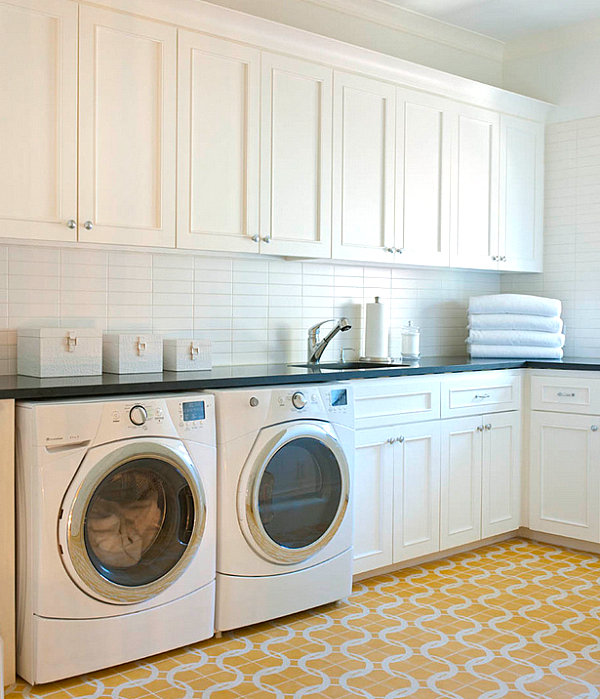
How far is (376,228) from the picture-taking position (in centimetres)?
381

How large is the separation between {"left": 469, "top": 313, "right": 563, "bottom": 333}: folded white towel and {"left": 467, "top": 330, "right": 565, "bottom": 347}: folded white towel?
21 millimetres

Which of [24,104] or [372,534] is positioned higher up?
[24,104]

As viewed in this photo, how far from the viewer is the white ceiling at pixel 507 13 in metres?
4.15

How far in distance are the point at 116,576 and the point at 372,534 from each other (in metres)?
1.22

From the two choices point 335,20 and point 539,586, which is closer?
point 539,586

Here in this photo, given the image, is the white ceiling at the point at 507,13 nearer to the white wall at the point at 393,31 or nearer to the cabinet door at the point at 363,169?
the white wall at the point at 393,31

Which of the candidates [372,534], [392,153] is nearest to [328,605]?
[372,534]

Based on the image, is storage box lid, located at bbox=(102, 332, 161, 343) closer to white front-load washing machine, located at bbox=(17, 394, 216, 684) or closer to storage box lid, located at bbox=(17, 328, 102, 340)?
storage box lid, located at bbox=(17, 328, 102, 340)

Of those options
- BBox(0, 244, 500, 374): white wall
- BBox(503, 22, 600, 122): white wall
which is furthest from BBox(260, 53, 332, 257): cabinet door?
BBox(503, 22, 600, 122): white wall

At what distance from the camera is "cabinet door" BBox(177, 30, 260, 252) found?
3.12 m

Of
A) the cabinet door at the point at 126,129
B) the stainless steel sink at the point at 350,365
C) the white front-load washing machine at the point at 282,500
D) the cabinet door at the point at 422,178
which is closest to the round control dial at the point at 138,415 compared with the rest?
the white front-load washing machine at the point at 282,500

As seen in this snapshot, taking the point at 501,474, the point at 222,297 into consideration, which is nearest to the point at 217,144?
the point at 222,297

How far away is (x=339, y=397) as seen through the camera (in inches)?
125

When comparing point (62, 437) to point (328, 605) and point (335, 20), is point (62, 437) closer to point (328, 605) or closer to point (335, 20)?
point (328, 605)
